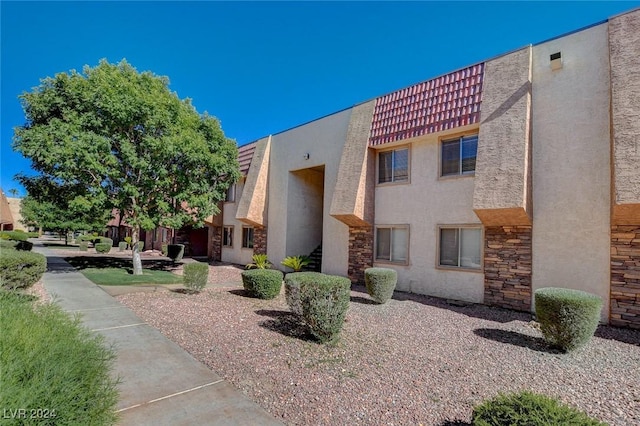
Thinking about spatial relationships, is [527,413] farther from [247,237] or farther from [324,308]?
[247,237]

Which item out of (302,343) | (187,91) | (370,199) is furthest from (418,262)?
(187,91)

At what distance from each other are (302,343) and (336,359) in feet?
2.81

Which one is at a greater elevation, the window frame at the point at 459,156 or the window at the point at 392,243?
the window frame at the point at 459,156

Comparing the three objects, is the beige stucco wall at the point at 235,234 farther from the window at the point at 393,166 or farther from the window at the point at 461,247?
the window at the point at 461,247

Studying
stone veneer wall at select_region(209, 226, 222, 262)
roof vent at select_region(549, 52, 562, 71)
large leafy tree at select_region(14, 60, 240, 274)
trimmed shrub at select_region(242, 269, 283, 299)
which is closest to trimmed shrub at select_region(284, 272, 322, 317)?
trimmed shrub at select_region(242, 269, 283, 299)

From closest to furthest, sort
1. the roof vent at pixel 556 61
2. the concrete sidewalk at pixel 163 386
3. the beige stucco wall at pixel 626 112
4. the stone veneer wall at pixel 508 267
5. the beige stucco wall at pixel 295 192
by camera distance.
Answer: the concrete sidewalk at pixel 163 386 < the beige stucco wall at pixel 626 112 < the roof vent at pixel 556 61 < the stone veneer wall at pixel 508 267 < the beige stucco wall at pixel 295 192

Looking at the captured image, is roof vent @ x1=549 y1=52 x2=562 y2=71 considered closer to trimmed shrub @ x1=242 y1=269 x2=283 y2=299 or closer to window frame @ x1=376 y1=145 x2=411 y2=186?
window frame @ x1=376 y1=145 x2=411 y2=186

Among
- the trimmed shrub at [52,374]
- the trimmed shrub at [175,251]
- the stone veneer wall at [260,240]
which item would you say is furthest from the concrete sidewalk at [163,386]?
the trimmed shrub at [175,251]

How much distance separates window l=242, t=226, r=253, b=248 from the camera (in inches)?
723

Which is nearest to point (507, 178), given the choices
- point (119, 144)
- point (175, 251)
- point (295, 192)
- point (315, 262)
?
point (315, 262)

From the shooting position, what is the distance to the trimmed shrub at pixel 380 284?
9.18 meters

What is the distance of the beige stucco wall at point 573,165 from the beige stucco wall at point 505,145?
1.33 ft

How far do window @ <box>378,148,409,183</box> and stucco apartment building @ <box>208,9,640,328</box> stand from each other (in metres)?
0.04

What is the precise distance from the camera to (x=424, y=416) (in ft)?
12.0
